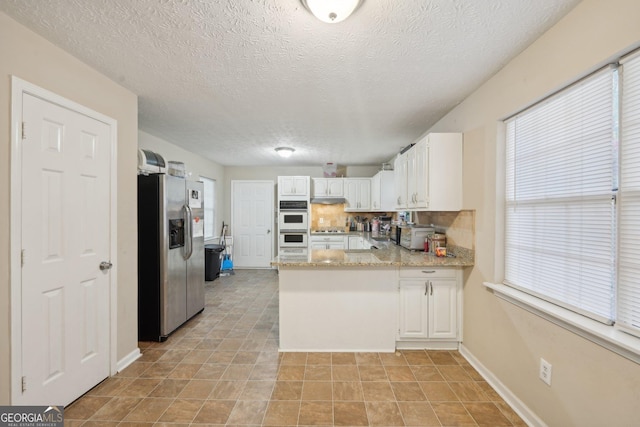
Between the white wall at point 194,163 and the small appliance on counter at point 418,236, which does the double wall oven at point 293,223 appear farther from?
the small appliance on counter at point 418,236

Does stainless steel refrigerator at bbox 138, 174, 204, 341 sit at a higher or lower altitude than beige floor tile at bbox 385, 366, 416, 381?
higher

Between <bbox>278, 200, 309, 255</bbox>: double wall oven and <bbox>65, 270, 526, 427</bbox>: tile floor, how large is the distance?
2.97 meters

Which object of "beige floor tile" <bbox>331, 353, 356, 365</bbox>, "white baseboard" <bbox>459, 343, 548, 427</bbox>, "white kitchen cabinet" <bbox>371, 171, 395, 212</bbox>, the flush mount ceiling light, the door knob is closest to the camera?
the flush mount ceiling light

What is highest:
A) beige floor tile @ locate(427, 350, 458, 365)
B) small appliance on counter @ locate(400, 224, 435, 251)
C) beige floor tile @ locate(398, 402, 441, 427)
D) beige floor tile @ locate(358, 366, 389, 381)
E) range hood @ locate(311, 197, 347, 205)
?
range hood @ locate(311, 197, 347, 205)

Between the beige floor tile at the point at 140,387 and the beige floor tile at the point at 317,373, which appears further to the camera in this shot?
the beige floor tile at the point at 317,373

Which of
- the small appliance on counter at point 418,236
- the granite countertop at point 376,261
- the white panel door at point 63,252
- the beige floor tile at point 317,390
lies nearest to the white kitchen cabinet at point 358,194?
the small appliance on counter at point 418,236

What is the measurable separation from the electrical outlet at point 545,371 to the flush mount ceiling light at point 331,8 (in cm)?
230

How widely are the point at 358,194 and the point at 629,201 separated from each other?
4700mm

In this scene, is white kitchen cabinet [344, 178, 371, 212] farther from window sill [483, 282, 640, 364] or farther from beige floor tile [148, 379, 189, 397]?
beige floor tile [148, 379, 189, 397]

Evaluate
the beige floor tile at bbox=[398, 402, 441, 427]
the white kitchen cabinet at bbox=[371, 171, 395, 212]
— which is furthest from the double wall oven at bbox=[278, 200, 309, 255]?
the beige floor tile at bbox=[398, 402, 441, 427]

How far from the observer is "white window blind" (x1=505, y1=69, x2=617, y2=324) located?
4.33ft

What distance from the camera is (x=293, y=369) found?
89.9 inches

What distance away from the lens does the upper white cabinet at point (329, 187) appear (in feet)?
19.3

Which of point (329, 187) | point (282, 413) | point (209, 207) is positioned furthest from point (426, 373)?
point (209, 207)
